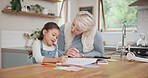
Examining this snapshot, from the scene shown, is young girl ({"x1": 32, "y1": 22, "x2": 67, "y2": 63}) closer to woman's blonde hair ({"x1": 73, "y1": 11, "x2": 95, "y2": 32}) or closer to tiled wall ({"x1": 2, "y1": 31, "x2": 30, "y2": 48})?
woman's blonde hair ({"x1": 73, "y1": 11, "x2": 95, "y2": 32})

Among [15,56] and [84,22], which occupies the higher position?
[84,22]

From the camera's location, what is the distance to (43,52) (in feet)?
5.56

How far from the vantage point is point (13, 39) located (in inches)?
129

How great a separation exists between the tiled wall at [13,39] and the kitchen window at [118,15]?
1.84m

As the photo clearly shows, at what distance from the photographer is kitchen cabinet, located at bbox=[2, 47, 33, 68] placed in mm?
2912

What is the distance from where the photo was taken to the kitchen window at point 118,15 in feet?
13.8

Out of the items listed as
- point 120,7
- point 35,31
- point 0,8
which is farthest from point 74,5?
point 0,8

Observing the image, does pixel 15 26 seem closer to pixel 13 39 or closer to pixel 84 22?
pixel 13 39

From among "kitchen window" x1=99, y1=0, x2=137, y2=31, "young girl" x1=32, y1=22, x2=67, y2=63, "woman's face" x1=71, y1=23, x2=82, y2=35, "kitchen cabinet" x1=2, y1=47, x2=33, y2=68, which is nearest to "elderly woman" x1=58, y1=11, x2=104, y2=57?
"woman's face" x1=71, y1=23, x2=82, y2=35

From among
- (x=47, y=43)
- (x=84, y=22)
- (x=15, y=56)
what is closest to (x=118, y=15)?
(x=15, y=56)

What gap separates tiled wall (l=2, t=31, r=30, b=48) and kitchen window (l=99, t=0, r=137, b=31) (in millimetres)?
1839

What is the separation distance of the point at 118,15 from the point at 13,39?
7.45ft

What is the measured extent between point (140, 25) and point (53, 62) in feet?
9.55

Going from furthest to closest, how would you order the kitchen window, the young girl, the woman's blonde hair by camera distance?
the kitchen window, the woman's blonde hair, the young girl
